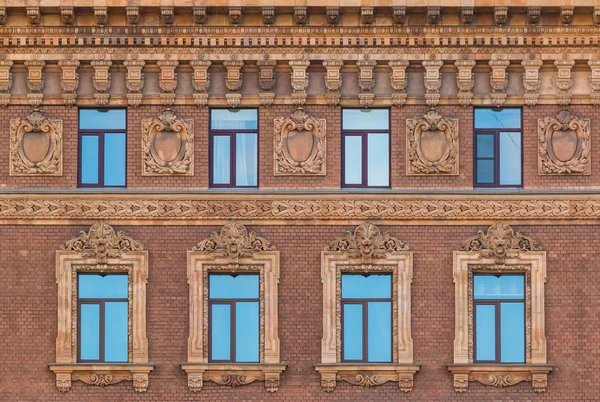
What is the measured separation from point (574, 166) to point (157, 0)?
8.88m

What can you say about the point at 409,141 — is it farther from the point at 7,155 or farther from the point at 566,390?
the point at 7,155

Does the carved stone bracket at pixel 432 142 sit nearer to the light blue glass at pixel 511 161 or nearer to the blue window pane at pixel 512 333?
the light blue glass at pixel 511 161

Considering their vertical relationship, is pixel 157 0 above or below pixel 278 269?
above

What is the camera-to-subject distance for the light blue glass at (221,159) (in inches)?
1377

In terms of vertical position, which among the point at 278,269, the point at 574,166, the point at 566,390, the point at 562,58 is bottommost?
the point at 566,390

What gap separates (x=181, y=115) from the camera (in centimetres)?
3500

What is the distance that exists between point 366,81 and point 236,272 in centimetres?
460

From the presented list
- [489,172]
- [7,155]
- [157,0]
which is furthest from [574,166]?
[7,155]

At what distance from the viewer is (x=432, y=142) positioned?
114 ft

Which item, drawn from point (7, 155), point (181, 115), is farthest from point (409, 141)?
point (7, 155)

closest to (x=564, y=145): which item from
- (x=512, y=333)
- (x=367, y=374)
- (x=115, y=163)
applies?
(x=512, y=333)

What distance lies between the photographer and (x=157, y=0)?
34625 millimetres

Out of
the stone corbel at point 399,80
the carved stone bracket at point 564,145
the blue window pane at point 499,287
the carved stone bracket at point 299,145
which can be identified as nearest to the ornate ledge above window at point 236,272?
the carved stone bracket at point 299,145

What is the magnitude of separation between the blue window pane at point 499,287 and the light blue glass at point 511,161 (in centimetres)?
192
